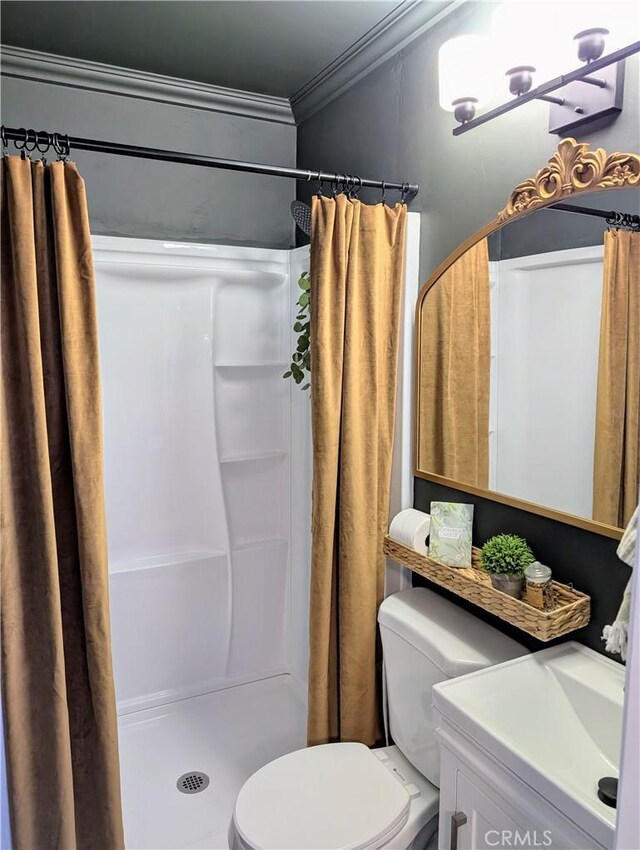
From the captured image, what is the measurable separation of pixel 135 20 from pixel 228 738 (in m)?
2.42

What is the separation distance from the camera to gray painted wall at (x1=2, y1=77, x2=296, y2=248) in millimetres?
2254

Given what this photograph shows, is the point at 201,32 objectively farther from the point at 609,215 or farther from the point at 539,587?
the point at 539,587

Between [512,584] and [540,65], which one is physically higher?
[540,65]

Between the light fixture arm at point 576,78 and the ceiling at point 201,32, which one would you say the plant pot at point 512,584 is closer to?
the light fixture arm at point 576,78

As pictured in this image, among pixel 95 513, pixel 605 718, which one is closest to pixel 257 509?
pixel 95 513

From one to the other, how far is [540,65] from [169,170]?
151 cm

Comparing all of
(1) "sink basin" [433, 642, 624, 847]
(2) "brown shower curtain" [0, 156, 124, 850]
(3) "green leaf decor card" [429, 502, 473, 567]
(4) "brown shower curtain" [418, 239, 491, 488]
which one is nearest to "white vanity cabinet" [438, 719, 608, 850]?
(1) "sink basin" [433, 642, 624, 847]

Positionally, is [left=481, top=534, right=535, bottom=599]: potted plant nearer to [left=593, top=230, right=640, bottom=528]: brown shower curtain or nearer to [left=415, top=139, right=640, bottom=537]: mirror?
[left=415, top=139, right=640, bottom=537]: mirror

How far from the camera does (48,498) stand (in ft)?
4.60

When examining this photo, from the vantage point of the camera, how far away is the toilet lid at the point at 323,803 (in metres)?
1.40

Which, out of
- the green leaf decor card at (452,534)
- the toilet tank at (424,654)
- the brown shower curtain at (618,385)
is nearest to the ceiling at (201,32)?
the brown shower curtain at (618,385)

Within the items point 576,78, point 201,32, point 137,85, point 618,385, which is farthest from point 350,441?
point 137,85

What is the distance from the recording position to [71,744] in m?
1.55

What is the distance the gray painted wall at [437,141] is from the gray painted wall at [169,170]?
38 centimetres
